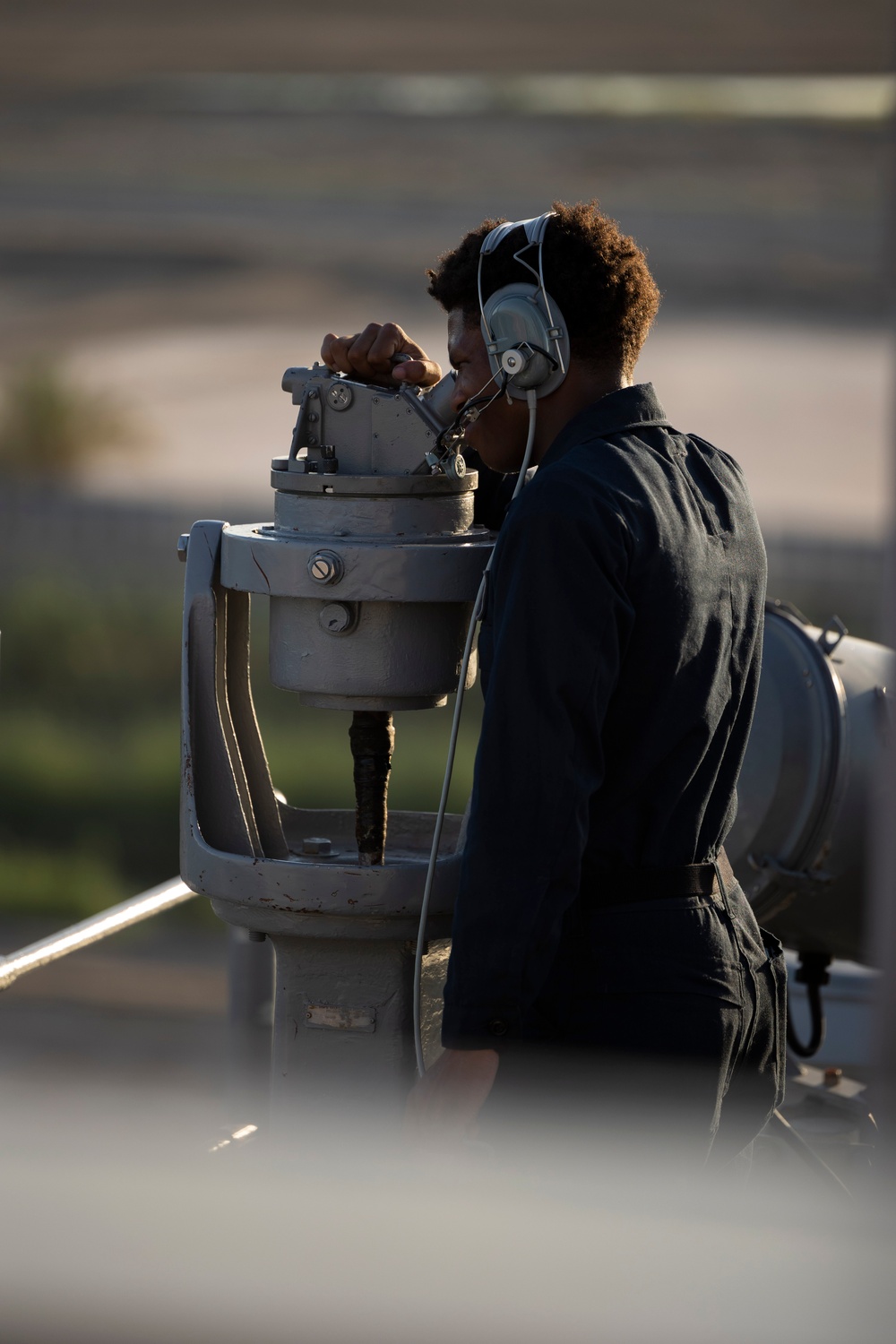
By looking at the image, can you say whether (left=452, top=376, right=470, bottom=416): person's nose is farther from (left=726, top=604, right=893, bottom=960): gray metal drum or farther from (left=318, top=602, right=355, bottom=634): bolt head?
(left=726, top=604, right=893, bottom=960): gray metal drum

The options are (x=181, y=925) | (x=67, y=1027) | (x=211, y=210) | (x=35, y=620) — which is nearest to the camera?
(x=67, y=1027)

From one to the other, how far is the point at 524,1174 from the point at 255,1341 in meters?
0.09

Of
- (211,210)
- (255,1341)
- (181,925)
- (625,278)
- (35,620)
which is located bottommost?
(181,925)

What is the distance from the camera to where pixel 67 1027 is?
4699mm

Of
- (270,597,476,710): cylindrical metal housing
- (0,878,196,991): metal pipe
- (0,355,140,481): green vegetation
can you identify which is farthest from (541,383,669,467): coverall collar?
(0,355,140,481): green vegetation

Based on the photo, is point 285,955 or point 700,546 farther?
point 285,955

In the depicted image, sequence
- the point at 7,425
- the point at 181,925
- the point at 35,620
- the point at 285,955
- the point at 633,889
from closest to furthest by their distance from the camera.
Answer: the point at 633,889 → the point at 285,955 → the point at 181,925 → the point at 35,620 → the point at 7,425

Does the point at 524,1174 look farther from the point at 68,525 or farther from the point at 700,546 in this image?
the point at 68,525

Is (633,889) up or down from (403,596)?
down

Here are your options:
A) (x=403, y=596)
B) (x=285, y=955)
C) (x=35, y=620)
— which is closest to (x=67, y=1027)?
(x=285, y=955)

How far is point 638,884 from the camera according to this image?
4.68 feet

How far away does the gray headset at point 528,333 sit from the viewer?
4.81 ft

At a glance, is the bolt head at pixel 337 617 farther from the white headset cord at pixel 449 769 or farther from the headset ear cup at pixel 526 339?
the headset ear cup at pixel 526 339

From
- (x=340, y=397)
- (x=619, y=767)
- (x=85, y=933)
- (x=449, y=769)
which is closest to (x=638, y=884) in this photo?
(x=619, y=767)
